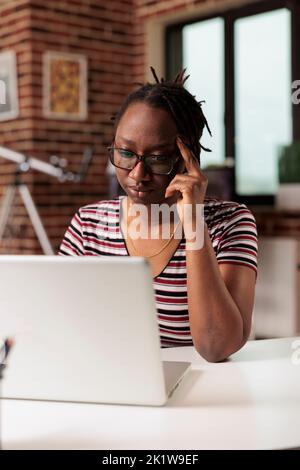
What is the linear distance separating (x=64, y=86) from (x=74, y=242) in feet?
10.4

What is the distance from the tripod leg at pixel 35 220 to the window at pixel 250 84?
113 cm

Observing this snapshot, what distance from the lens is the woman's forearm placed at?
1.19 meters

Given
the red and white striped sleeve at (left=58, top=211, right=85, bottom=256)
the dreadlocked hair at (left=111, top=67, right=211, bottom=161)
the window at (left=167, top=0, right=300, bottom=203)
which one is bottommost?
the red and white striped sleeve at (left=58, top=211, right=85, bottom=256)

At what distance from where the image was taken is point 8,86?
452cm

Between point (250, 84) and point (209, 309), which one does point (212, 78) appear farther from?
point (209, 309)

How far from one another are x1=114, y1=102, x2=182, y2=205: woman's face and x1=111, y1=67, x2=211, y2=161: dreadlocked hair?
0.02m

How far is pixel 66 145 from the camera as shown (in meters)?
4.59

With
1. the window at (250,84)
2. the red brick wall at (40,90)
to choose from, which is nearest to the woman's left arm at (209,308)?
the window at (250,84)

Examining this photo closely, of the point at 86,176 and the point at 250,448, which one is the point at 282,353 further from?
the point at 86,176

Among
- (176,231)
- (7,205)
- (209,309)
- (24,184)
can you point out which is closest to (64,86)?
(24,184)

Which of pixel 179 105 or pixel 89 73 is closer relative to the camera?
pixel 179 105

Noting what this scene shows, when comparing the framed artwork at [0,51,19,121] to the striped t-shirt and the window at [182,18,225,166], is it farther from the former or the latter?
the striped t-shirt

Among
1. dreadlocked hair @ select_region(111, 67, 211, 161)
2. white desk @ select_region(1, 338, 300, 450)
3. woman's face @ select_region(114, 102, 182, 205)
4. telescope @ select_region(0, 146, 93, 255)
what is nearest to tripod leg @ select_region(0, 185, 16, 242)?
telescope @ select_region(0, 146, 93, 255)

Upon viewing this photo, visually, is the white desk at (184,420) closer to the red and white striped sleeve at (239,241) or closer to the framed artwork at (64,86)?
the red and white striped sleeve at (239,241)
